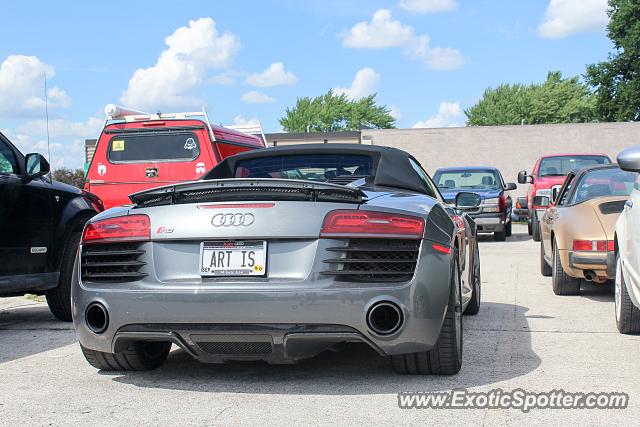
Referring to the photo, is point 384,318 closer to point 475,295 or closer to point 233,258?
point 233,258

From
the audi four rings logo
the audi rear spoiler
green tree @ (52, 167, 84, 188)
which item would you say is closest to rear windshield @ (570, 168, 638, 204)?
the audi rear spoiler

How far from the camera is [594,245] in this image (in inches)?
316

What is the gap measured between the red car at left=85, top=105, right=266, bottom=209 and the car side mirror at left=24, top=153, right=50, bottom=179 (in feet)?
17.9

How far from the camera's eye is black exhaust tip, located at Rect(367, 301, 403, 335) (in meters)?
4.38

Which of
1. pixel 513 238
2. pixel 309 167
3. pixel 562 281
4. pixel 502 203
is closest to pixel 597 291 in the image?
pixel 562 281

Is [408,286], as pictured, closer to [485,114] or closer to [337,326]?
[337,326]

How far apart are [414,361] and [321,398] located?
0.63m

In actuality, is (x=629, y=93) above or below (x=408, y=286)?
above

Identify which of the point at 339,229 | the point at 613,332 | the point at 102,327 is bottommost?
the point at 613,332

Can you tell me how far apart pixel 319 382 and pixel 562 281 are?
4.63 meters

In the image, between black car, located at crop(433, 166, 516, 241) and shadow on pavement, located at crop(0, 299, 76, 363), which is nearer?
shadow on pavement, located at crop(0, 299, 76, 363)

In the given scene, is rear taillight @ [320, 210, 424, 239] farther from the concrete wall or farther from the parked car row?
the concrete wall

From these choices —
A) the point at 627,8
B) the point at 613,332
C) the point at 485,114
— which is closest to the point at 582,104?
the point at 485,114

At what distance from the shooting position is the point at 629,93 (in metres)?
54.9
